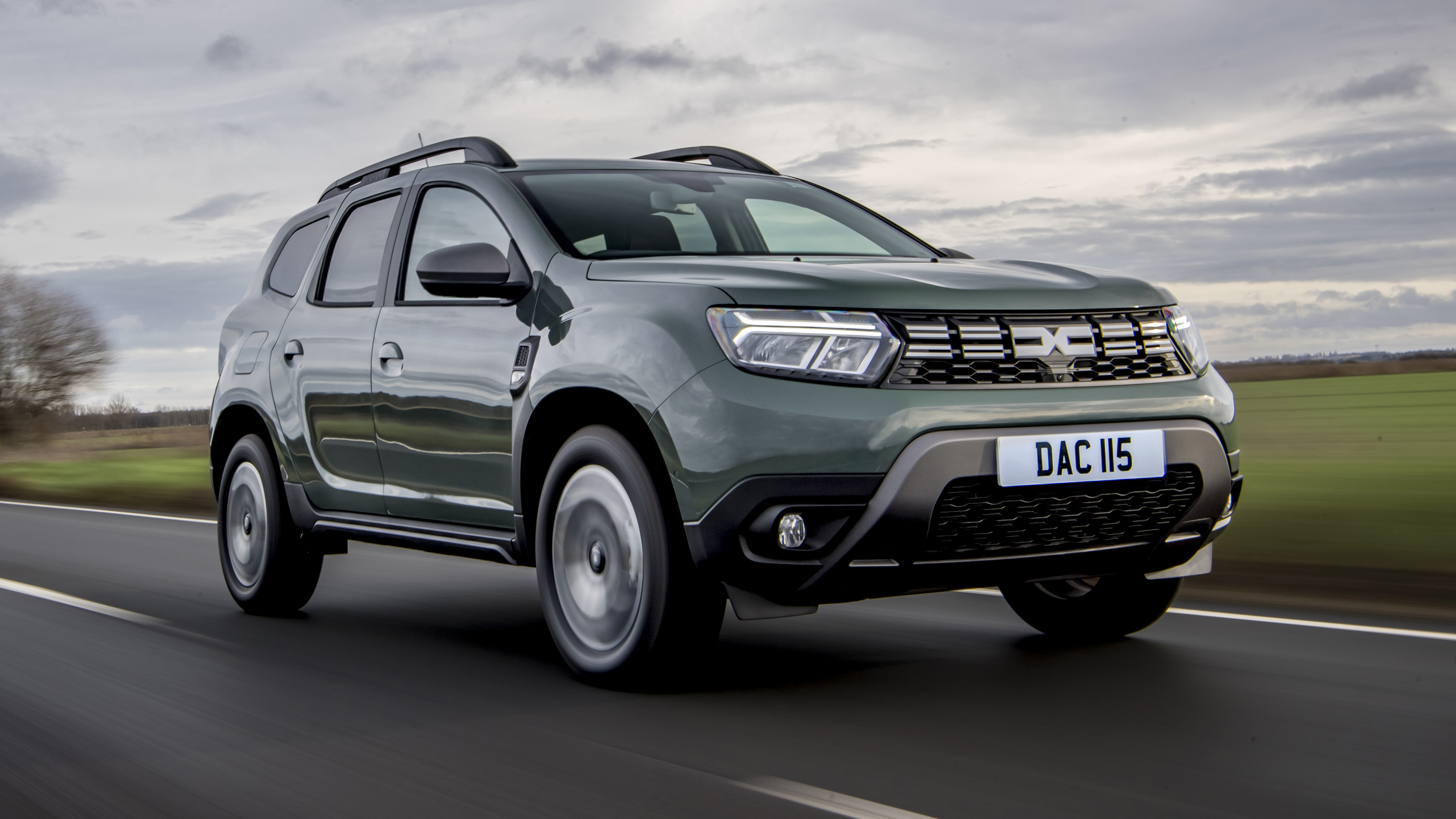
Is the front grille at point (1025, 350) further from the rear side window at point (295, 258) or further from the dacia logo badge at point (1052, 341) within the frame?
the rear side window at point (295, 258)

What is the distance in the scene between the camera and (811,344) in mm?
4117

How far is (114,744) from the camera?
418cm

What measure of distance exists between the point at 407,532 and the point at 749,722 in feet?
6.43

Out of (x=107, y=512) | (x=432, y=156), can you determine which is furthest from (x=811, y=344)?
(x=107, y=512)

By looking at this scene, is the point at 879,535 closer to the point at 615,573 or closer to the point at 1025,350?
the point at 1025,350

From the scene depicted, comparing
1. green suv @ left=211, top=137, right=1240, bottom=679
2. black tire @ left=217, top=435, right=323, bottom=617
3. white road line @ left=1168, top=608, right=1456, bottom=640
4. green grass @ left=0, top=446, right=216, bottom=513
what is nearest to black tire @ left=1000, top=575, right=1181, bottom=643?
green suv @ left=211, top=137, right=1240, bottom=679

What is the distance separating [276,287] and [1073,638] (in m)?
3.94

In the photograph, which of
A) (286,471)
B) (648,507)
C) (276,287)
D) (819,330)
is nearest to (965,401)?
(819,330)

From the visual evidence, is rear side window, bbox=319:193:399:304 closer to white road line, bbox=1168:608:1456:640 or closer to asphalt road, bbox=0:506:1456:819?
asphalt road, bbox=0:506:1456:819

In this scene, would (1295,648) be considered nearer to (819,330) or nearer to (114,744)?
(819,330)

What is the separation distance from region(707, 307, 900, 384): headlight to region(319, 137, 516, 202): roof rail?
1820mm

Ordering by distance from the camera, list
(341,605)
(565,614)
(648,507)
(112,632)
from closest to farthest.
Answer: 1. (648,507)
2. (565,614)
3. (112,632)
4. (341,605)

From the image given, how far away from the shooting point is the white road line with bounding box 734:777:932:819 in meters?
3.27

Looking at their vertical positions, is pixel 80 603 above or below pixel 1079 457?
below
